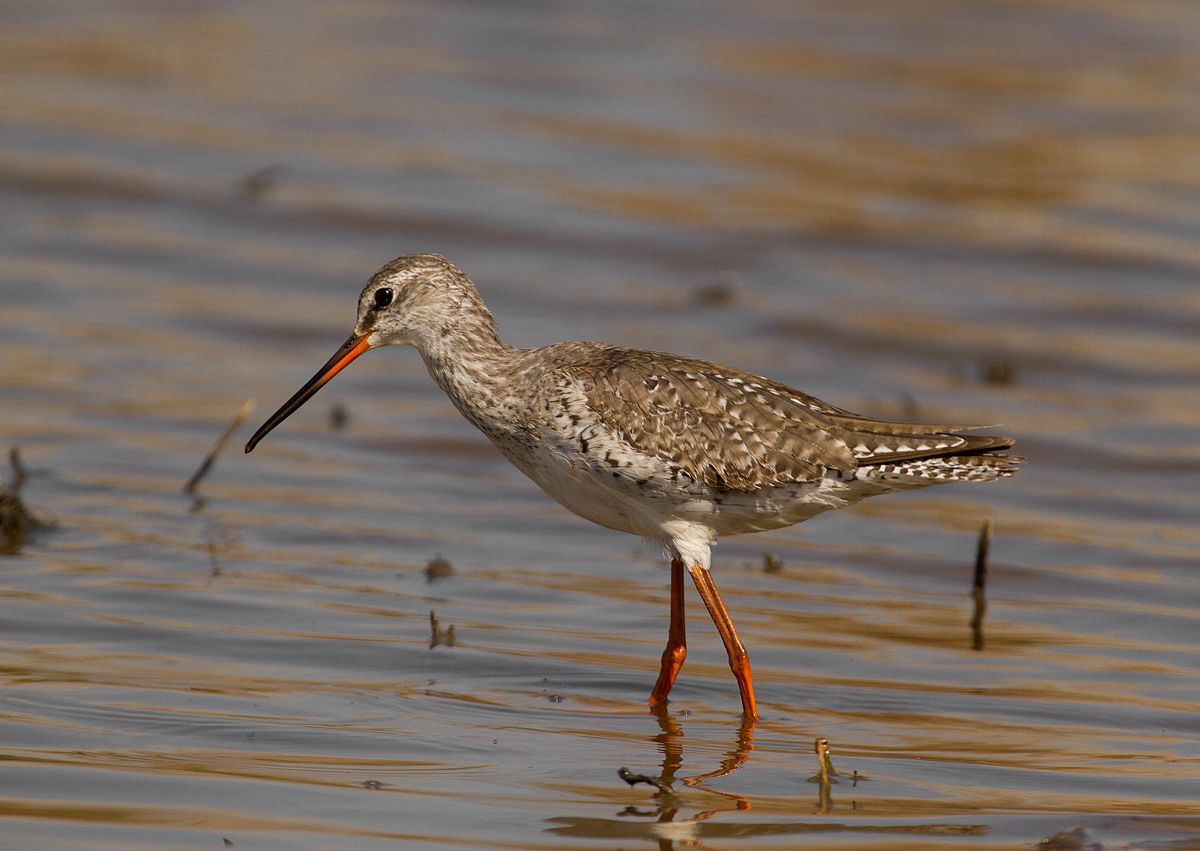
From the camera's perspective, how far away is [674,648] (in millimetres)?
8297

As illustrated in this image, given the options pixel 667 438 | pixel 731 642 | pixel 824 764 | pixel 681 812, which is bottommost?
pixel 681 812

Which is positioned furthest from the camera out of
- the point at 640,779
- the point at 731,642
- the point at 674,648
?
the point at 674,648

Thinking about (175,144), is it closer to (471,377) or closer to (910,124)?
(910,124)

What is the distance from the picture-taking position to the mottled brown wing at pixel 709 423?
795 centimetres

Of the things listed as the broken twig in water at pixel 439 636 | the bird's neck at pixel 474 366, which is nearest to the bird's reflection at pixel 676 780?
the broken twig in water at pixel 439 636

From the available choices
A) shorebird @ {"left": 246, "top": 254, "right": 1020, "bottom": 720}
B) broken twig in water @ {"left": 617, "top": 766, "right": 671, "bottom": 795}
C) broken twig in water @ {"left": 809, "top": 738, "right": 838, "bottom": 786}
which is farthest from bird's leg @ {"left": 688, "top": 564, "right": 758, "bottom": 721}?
broken twig in water @ {"left": 809, "top": 738, "right": 838, "bottom": 786}

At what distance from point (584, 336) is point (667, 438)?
607 cm

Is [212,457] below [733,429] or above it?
below

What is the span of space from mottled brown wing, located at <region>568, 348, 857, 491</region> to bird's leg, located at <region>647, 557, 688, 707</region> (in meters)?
0.59

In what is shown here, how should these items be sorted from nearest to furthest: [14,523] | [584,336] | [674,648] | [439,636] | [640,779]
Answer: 1. [640,779]
2. [674,648]
3. [439,636]
4. [14,523]
5. [584,336]

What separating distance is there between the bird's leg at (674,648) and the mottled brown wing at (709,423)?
592 millimetres

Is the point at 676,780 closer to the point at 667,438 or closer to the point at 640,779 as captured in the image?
the point at 640,779

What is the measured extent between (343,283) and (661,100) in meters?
6.19

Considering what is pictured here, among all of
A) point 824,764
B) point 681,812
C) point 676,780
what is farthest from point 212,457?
point 824,764
